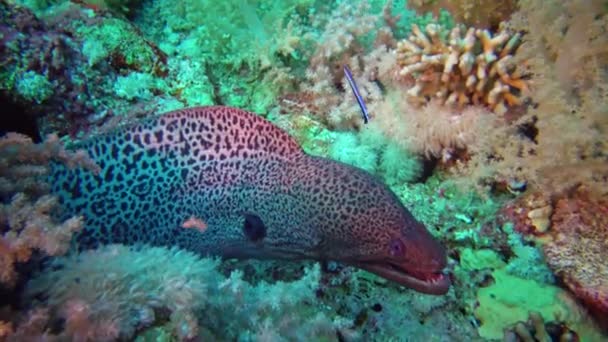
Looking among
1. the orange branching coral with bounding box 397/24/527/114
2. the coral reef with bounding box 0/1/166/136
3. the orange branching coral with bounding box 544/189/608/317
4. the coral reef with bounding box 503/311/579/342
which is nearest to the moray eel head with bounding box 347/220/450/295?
the coral reef with bounding box 503/311/579/342

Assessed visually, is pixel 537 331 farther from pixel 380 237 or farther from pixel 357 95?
pixel 357 95

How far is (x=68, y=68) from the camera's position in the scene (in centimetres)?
345

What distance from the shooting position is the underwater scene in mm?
1905

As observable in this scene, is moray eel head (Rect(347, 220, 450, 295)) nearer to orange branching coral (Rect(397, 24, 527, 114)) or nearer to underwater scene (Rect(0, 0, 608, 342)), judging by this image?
underwater scene (Rect(0, 0, 608, 342))

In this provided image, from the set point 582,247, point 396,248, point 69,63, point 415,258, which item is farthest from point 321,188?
point 69,63

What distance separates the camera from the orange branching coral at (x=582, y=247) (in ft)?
9.16

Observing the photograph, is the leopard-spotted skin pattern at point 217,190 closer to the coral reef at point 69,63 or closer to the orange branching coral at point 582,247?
the coral reef at point 69,63

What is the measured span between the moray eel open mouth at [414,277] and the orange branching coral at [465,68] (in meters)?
1.57

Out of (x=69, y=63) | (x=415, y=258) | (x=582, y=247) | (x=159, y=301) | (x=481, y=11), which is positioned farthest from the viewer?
(x=481, y=11)

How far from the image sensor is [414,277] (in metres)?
2.70

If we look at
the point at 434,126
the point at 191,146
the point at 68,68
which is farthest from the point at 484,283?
the point at 68,68

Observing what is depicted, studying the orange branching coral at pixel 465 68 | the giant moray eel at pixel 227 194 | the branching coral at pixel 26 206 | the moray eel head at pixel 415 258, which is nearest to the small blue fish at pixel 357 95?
the orange branching coral at pixel 465 68

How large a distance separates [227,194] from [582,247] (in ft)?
8.03

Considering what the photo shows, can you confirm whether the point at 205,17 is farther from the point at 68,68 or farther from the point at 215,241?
the point at 215,241
